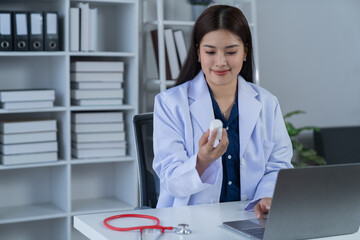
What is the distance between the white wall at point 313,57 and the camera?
4051mm

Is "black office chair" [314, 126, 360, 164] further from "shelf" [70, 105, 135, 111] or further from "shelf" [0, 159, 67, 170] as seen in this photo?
"shelf" [0, 159, 67, 170]

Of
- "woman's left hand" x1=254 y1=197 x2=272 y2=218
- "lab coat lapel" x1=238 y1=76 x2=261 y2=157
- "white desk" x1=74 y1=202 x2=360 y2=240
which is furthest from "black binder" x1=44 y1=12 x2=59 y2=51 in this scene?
"woman's left hand" x1=254 y1=197 x2=272 y2=218

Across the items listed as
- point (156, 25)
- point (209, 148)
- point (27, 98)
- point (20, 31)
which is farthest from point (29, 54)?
point (209, 148)

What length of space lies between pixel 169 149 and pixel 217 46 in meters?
0.38

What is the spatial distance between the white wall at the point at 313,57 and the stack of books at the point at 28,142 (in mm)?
1608

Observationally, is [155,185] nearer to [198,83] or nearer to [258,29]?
[198,83]

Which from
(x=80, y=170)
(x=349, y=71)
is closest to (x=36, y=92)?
(x=80, y=170)

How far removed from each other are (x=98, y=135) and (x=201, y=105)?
4.93 feet

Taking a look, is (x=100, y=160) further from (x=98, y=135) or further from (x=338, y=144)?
(x=338, y=144)

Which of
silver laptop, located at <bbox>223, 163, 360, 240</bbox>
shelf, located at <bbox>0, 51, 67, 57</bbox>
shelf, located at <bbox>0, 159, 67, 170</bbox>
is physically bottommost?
shelf, located at <bbox>0, 159, 67, 170</bbox>

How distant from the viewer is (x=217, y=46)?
188 cm

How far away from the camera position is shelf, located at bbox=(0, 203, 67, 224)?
314cm

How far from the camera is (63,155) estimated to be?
3.31 m

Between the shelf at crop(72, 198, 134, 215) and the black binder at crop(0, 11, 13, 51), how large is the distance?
1.01m
